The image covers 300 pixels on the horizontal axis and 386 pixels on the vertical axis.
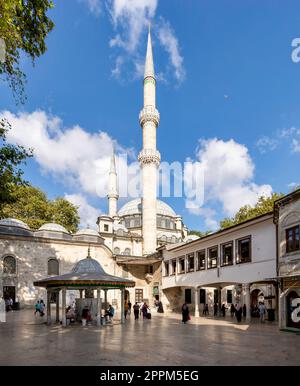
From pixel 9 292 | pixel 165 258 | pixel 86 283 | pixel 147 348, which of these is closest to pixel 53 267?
pixel 9 292

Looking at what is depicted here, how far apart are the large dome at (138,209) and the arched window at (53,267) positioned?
24.0 m

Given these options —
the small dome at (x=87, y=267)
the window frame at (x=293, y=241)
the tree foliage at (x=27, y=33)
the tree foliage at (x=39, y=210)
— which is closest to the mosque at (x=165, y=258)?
the window frame at (x=293, y=241)

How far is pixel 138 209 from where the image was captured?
192ft

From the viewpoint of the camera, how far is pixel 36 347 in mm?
11367

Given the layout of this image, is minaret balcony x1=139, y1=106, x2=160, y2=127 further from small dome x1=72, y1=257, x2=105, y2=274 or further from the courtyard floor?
the courtyard floor

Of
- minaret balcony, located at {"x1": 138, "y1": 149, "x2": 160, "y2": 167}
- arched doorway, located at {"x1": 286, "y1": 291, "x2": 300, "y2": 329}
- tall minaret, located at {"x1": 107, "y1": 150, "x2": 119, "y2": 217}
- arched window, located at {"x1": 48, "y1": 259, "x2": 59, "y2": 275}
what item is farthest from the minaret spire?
arched doorway, located at {"x1": 286, "y1": 291, "x2": 300, "y2": 329}

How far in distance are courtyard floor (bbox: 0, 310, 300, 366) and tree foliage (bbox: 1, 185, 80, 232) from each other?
98.7 feet

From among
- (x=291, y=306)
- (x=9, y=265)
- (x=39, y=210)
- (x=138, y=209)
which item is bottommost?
(x=291, y=306)

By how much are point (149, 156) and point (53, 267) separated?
53.7 ft

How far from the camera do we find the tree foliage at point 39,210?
143ft

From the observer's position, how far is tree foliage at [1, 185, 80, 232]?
43.5 meters

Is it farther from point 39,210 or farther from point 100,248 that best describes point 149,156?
point 39,210

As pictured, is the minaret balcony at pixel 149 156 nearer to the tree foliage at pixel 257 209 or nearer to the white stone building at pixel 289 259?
the tree foliage at pixel 257 209
